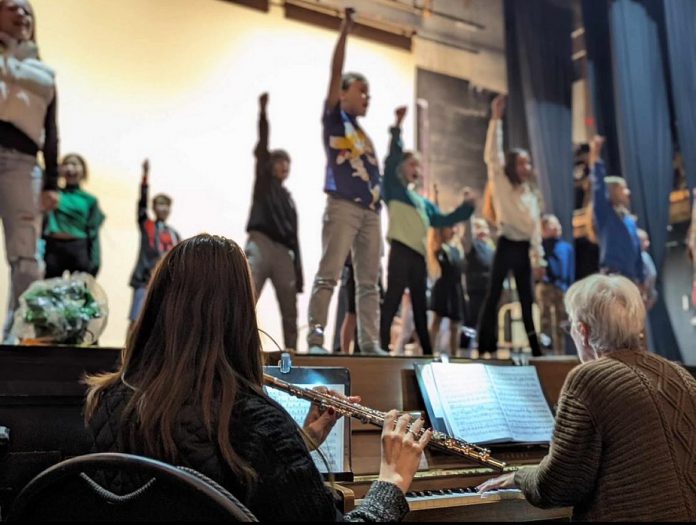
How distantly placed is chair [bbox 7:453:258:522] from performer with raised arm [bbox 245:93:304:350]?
2.73m

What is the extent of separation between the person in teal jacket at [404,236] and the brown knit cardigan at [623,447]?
2.11 m

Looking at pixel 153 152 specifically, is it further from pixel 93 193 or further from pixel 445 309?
pixel 445 309

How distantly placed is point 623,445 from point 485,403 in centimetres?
80

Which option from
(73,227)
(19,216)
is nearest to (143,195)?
(73,227)

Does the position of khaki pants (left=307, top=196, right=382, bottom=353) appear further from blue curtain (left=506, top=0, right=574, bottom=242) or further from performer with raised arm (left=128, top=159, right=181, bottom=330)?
blue curtain (left=506, top=0, right=574, bottom=242)

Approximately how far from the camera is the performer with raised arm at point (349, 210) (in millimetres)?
3799

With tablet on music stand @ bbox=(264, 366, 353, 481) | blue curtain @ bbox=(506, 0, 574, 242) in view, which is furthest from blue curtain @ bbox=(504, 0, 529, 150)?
tablet on music stand @ bbox=(264, 366, 353, 481)

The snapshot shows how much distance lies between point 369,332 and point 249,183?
Result: 1.44 m

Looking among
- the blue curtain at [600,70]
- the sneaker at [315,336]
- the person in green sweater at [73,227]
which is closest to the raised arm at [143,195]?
the person in green sweater at [73,227]

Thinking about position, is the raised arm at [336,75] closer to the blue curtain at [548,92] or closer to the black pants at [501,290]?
the black pants at [501,290]

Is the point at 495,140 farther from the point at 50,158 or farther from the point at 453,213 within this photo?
the point at 50,158

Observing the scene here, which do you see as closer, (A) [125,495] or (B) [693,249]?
(A) [125,495]

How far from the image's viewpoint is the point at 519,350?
507 cm

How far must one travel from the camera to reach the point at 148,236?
14.4ft
